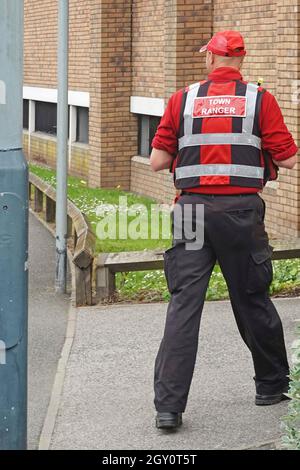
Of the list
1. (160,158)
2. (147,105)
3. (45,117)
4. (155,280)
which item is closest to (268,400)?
(160,158)

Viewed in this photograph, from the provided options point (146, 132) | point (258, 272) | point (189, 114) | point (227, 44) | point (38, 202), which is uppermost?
point (227, 44)

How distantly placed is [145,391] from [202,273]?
1.16 m

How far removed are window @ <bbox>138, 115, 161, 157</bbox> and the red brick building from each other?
A: 2 centimetres

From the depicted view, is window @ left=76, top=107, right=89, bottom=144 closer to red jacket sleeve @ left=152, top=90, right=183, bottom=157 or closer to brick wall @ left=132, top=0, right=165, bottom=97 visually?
brick wall @ left=132, top=0, right=165, bottom=97

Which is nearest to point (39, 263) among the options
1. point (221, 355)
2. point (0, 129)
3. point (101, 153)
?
point (221, 355)

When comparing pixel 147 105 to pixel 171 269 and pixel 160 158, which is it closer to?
pixel 160 158

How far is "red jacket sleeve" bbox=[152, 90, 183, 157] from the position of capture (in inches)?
279

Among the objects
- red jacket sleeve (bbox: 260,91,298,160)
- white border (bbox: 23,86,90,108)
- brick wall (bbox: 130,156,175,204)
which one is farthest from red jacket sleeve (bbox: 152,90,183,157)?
white border (bbox: 23,86,90,108)

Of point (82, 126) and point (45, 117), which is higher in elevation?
point (82, 126)

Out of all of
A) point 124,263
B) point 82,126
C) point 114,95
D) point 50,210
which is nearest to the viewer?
point 124,263

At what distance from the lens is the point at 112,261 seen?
444 inches

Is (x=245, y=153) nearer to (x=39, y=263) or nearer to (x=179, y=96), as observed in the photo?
(x=179, y=96)

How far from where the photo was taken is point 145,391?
7918 mm

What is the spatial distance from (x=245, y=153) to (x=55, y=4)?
1985cm
